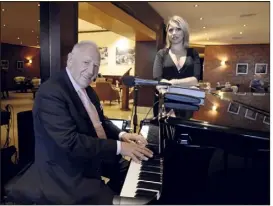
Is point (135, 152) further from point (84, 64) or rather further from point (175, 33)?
point (175, 33)

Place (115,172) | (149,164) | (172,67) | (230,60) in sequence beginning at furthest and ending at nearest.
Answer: (230,60)
(172,67)
(115,172)
(149,164)

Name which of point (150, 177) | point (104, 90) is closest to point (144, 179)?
point (150, 177)

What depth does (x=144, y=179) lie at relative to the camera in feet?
3.22

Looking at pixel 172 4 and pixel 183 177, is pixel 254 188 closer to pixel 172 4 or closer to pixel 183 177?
pixel 183 177

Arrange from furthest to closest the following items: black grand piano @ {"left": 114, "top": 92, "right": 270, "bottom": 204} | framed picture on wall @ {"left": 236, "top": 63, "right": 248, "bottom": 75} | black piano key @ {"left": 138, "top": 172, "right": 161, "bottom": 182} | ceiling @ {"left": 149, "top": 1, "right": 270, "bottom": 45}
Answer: framed picture on wall @ {"left": 236, "top": 63, "right": 248, "bottom": 75}
ceiling @ {"left": 149, "top": 1, "right": 270, "bottom": 45}
black piano key @ {"left": 138, "top": 172, "right": 161, "bottom": 182}
black grand piano @ {"left": 114, "top": 92, "right": 270, "bottom": 204}

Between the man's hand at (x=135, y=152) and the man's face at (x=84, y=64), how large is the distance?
0.38m

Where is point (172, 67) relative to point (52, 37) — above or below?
below

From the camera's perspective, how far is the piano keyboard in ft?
2.91

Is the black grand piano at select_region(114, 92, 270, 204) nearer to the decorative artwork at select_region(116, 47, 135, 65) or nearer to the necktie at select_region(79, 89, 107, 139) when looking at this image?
the necktie at select_region(79, 89, 107, 139)

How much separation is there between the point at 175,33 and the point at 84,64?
28.7 inches

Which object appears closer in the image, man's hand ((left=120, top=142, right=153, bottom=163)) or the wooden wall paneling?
man's hand ((left=120, top=142, right=153, bottom=163))

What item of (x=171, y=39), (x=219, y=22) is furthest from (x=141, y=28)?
(x=171, y=39)

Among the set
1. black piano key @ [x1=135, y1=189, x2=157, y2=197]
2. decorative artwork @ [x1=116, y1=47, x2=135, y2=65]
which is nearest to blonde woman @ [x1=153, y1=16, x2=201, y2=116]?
black piano key @ [x1=135, y1=189, x2=157, y2=197]

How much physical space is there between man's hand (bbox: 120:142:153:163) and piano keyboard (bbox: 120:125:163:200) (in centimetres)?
2
